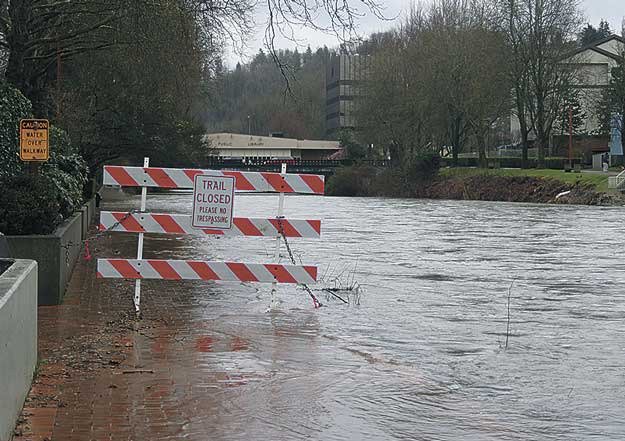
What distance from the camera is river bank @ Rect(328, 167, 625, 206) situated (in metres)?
56.7

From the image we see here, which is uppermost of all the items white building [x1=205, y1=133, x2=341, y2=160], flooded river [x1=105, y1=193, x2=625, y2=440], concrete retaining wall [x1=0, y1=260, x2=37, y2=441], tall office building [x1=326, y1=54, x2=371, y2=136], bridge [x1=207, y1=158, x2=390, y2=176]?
tall office building [x1=326, y1=54, x2=371, y2=136]

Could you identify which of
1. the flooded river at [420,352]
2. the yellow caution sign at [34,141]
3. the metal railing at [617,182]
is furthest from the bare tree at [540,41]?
the yellow caution sign at [34,141]

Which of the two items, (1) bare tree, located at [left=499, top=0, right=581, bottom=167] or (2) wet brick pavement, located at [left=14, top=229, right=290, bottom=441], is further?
(1) bare tree, located at [left=499, top=0, right=581, bottom=167]

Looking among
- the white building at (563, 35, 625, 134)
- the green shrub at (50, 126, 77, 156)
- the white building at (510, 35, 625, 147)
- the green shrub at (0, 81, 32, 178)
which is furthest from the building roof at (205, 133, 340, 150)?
the green shrub at (0, 81, 32, 178)

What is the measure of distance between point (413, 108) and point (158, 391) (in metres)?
67.3

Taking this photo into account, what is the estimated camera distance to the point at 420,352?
32.3 ft

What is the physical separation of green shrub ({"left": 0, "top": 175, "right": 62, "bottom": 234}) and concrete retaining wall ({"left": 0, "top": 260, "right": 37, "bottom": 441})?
160 inches

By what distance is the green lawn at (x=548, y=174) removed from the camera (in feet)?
187

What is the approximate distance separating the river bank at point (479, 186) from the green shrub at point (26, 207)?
43.2 meters

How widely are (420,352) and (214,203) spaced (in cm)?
281

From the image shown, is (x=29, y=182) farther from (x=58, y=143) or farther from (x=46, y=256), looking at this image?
(x=58, y=143)

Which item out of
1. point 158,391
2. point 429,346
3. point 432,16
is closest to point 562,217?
point 429,346

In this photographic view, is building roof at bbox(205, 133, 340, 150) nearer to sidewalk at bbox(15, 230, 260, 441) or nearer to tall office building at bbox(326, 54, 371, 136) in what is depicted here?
tall office building at bbox(326, 54, 371, 136)

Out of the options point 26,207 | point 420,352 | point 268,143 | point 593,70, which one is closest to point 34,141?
point 26,207
